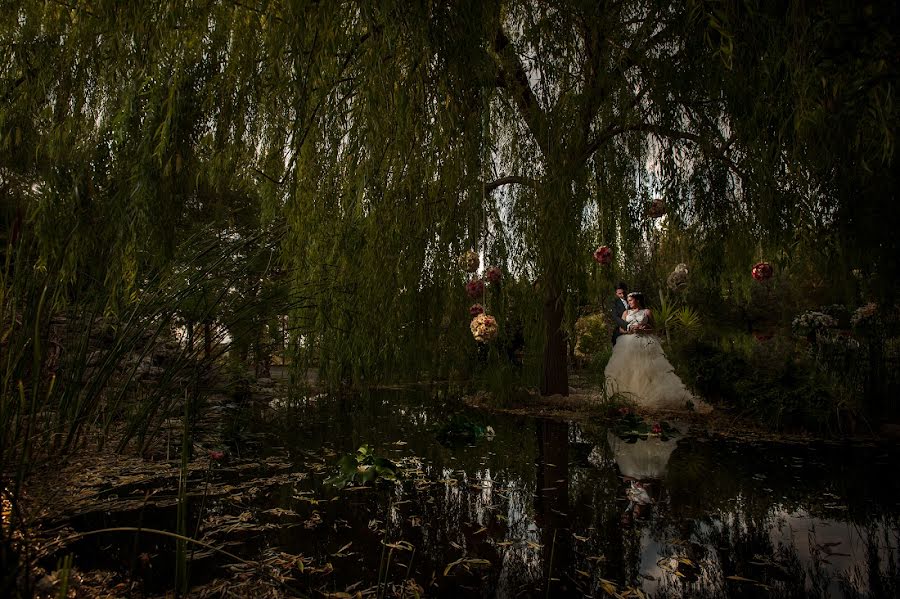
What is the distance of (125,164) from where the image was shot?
232cm

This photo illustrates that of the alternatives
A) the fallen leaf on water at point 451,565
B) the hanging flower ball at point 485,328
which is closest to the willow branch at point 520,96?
the hanging flower ball at point 485,328

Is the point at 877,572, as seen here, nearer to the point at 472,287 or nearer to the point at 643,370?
the point at 472,287

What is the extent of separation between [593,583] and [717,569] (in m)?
0.51

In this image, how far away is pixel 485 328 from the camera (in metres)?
3.98

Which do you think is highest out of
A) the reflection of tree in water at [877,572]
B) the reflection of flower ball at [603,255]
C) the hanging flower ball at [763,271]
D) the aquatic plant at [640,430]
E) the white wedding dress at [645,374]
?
the hanging flower ball at [763,271]

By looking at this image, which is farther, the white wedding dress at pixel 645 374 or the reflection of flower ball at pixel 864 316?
the white wedding dress at pixel 645 374

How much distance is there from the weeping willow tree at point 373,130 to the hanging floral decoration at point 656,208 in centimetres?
30

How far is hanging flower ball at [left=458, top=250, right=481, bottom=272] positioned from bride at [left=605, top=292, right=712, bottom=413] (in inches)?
155

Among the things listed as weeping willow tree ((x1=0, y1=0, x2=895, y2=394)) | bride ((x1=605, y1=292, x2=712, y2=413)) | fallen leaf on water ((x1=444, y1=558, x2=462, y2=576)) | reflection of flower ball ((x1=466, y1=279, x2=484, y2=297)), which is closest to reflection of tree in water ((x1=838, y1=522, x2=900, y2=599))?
fallen leaf on water ((x1=444, y1=558, x2=462, y2=576))

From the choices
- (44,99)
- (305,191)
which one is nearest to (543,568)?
(305,191)

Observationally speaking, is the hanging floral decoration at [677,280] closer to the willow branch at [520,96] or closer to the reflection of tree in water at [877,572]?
the willow branch at [520,96]

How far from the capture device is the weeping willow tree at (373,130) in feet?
6.54

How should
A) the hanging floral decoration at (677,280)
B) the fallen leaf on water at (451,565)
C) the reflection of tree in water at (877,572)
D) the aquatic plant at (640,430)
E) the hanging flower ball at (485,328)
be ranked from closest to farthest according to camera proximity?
1. the reflection of tree in water at (877,572)
2. the fallen leaf on water at (451,565)
3. the hanging flower ball at (485,328)
4. the aquatic plant at (640,430)
5. the hanging floral decoration at (677,280)

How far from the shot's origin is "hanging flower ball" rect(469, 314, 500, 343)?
3.80 m
